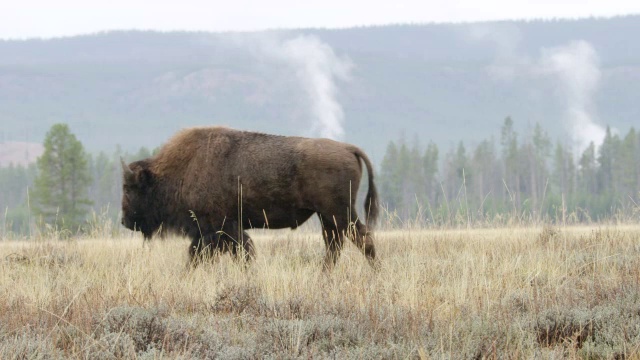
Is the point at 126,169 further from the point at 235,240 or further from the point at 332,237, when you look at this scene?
the point at 332,237

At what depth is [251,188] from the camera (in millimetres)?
9477

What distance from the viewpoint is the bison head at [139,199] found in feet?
34.3

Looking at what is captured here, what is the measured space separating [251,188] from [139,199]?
6.24 ft

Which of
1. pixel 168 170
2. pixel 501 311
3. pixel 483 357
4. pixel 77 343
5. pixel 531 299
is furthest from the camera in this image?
pixel 168 170

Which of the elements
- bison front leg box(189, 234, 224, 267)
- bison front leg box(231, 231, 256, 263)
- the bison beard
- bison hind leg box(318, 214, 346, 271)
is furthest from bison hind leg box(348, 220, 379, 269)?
bison front leg box(189, 234, 224, 267)

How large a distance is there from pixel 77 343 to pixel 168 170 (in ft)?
18.1

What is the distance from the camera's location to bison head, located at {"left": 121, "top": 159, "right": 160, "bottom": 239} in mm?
10461

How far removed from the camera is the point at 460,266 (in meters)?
7.91

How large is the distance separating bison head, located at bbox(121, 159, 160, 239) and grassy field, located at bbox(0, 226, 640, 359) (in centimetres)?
236

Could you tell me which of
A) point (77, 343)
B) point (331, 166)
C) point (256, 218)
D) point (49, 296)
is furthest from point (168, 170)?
point (77, 343)

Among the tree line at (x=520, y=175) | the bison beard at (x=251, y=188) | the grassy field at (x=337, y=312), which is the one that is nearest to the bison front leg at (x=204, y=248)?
the bison beard at (x=251, y=188)

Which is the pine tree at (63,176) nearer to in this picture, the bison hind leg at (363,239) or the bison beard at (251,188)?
the bison beard at (251,188)

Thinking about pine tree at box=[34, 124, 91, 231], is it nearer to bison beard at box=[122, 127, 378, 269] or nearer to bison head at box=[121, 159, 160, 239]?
bison head at box=[121, 159, 160, 239]

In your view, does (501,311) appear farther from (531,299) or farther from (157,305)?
(157,305)
